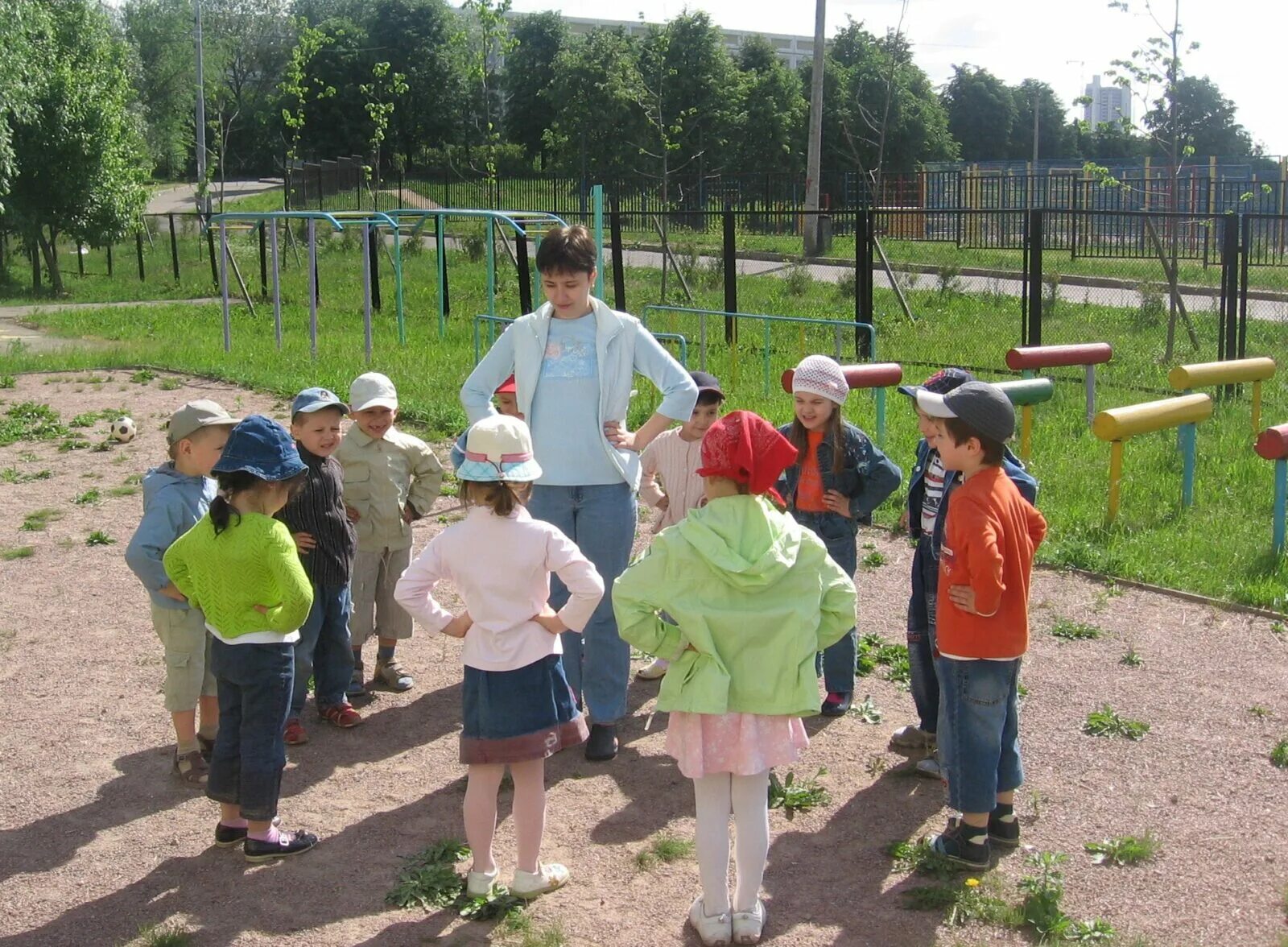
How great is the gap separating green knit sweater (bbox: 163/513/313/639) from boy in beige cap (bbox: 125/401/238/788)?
0.43m

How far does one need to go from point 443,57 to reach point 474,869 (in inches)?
2219

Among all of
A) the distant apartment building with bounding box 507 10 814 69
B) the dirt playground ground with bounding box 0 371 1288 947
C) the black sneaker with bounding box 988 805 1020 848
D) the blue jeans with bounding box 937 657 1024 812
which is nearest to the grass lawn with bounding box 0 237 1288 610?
the dirt playground ground with bounding box 0 371 1288 947

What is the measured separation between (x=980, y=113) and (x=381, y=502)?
6372 centimetres

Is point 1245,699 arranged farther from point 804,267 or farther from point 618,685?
point 804,267

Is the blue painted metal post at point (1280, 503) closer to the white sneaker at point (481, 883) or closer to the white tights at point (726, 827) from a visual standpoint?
the white tights at point (726, 827)

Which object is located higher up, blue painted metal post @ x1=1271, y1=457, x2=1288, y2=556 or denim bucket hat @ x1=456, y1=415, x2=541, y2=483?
denim bucket hat @ x1=456, y1=415, x2=541, y2=483

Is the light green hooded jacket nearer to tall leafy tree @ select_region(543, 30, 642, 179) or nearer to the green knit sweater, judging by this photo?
the green knit sweater

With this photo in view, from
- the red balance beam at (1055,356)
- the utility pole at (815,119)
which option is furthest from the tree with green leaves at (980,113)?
the red balance beam at (1055,356)

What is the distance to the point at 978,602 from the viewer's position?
3732mm

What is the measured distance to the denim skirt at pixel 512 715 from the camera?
3.70 metres

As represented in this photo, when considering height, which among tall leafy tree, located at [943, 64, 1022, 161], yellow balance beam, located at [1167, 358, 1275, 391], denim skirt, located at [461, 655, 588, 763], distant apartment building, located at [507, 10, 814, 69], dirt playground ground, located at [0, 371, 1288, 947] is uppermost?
distant apartment building, located at [507, 10, 814, 69]

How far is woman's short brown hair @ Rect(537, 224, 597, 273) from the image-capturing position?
4512mm

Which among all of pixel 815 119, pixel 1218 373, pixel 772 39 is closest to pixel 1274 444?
pixel 1218 373

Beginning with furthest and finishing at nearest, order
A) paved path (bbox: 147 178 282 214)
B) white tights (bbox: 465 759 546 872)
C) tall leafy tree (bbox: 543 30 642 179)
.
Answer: paved path (bbox: 147 178 282 214) → tall leafy tree (bbox: 543 30 642 179) → white tights (bbox: 465 759 546 872)
